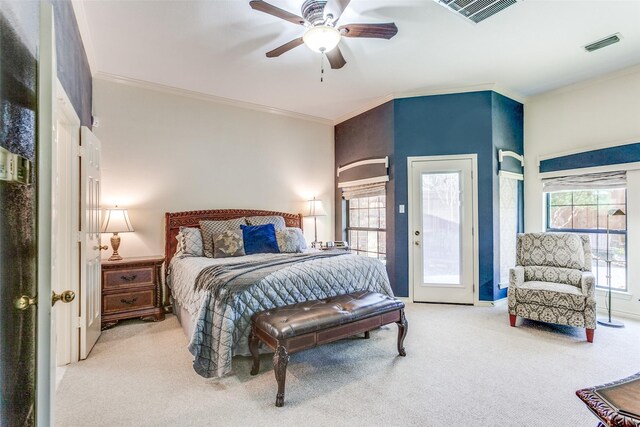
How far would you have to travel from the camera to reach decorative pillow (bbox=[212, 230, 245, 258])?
12.2ft

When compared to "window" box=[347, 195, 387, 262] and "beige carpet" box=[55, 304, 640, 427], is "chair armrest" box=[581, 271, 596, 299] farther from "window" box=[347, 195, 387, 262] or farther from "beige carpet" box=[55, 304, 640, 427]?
"window" box=[347, 195, 387, 262]

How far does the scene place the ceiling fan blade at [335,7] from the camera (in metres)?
2.17

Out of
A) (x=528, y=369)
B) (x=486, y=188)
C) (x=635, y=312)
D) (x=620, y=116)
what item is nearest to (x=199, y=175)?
(x=486, y=188)

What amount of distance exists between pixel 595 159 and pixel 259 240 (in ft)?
14.1

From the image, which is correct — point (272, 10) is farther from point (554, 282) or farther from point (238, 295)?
point (554, 282)

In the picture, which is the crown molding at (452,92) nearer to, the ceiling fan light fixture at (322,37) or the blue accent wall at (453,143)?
the blue accent wall at (453,143)

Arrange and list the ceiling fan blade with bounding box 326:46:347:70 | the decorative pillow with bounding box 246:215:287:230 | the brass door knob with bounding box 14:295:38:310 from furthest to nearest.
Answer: the decorative pillow with bounding box 246:215:287:230, the ceiling fan blade with bounding box 326:46:347:70, the brass door knob with bounding box 14:295:38:310

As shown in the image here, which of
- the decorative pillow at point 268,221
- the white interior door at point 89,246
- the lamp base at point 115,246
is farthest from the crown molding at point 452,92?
the lamp base at point 115,246

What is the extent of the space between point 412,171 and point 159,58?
339 cm

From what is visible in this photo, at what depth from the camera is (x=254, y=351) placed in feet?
8.05

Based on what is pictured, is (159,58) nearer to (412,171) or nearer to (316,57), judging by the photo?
(316,57)

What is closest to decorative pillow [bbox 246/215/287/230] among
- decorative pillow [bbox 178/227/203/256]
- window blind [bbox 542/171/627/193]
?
decorative pillow [bbox 178/227/203/256]

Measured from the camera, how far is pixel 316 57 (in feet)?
11.2

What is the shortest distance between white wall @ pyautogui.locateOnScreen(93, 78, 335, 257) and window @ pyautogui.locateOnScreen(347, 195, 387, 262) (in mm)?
451
